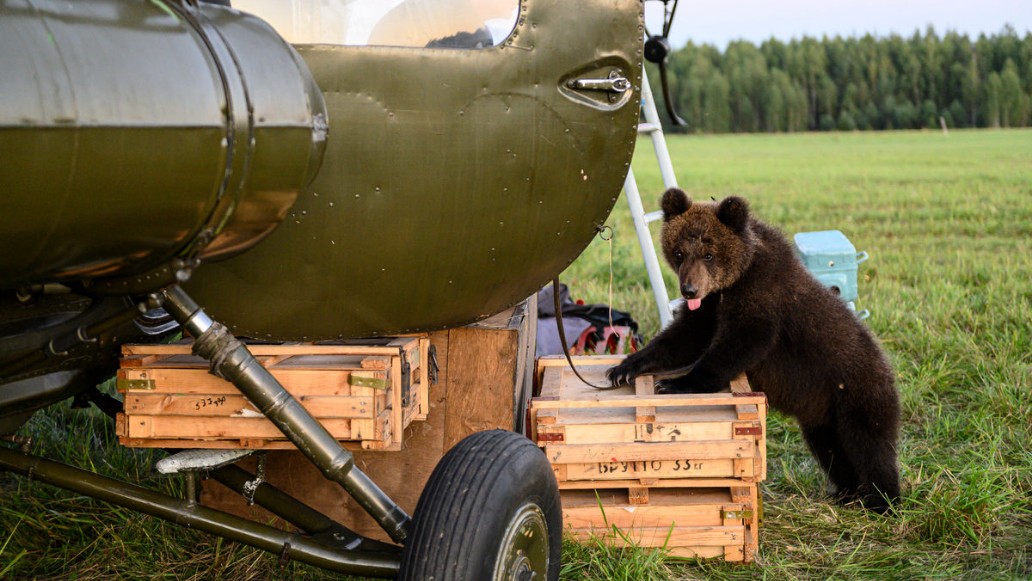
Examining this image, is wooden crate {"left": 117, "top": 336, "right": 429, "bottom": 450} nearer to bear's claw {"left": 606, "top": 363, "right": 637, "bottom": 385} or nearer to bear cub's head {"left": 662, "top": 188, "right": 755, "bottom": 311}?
bear's claw {"left": 606, "top": 363, "right": 637, "bottom": 385}

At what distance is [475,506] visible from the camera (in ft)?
8.28

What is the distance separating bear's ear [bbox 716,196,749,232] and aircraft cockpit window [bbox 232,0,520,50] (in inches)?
56.1

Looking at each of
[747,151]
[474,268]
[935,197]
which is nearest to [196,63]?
[474,268]

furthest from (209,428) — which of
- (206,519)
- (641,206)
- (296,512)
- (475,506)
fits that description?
(641,206)

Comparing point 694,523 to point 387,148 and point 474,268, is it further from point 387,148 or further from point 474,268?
point 387,148

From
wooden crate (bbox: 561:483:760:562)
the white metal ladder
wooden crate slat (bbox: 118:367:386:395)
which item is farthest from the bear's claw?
the white metal ladder

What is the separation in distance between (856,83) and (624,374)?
155 feet

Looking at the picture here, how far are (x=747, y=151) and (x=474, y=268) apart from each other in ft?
111

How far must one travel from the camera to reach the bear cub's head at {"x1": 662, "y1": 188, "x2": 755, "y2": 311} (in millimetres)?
4016

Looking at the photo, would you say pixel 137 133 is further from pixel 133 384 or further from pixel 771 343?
pixel 771 343

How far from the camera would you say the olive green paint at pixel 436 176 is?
2.86 m

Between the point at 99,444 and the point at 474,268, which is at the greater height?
the point at 474,268

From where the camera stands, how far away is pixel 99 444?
4.68m

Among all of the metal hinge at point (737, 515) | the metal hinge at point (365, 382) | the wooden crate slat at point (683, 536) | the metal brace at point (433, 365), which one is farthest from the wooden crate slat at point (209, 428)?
the metal hinge at point (737, 515)
